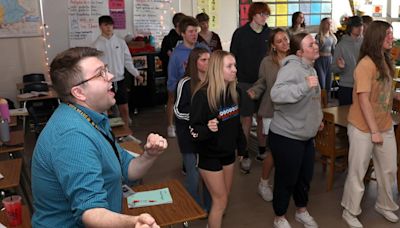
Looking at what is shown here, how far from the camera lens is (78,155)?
1.31 m

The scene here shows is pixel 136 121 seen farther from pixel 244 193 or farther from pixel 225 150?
pixel 225 150

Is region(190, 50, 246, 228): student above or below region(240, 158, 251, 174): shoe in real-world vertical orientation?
above

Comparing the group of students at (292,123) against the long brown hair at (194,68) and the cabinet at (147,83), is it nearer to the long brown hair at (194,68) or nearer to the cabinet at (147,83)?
the long brown hair at (194,68)

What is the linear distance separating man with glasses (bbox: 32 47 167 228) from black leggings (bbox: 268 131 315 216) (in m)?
1.50

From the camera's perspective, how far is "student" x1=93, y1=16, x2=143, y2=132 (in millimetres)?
5289

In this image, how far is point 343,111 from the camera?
13.0ft

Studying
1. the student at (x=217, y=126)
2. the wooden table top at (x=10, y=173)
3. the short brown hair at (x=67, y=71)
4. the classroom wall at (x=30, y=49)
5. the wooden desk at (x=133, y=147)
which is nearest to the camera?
the short brown hair at (x=67, y=71)

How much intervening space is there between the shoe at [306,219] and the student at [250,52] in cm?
146

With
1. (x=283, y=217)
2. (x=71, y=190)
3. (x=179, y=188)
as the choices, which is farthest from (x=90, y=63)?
(x=283, y=217)

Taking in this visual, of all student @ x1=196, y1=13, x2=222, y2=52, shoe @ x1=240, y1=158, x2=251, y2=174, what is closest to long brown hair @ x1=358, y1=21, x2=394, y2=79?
shoe @ x1=240, y1=158, x2=251, y2=174

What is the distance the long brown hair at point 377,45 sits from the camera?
113 inches

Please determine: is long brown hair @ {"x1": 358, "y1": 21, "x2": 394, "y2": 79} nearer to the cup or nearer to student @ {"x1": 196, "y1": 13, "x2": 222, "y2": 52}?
the cup

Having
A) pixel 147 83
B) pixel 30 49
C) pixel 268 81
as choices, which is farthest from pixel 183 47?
pixel 30 49

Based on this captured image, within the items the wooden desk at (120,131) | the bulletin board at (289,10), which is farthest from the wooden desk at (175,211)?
the bulletin board at (289,10)
